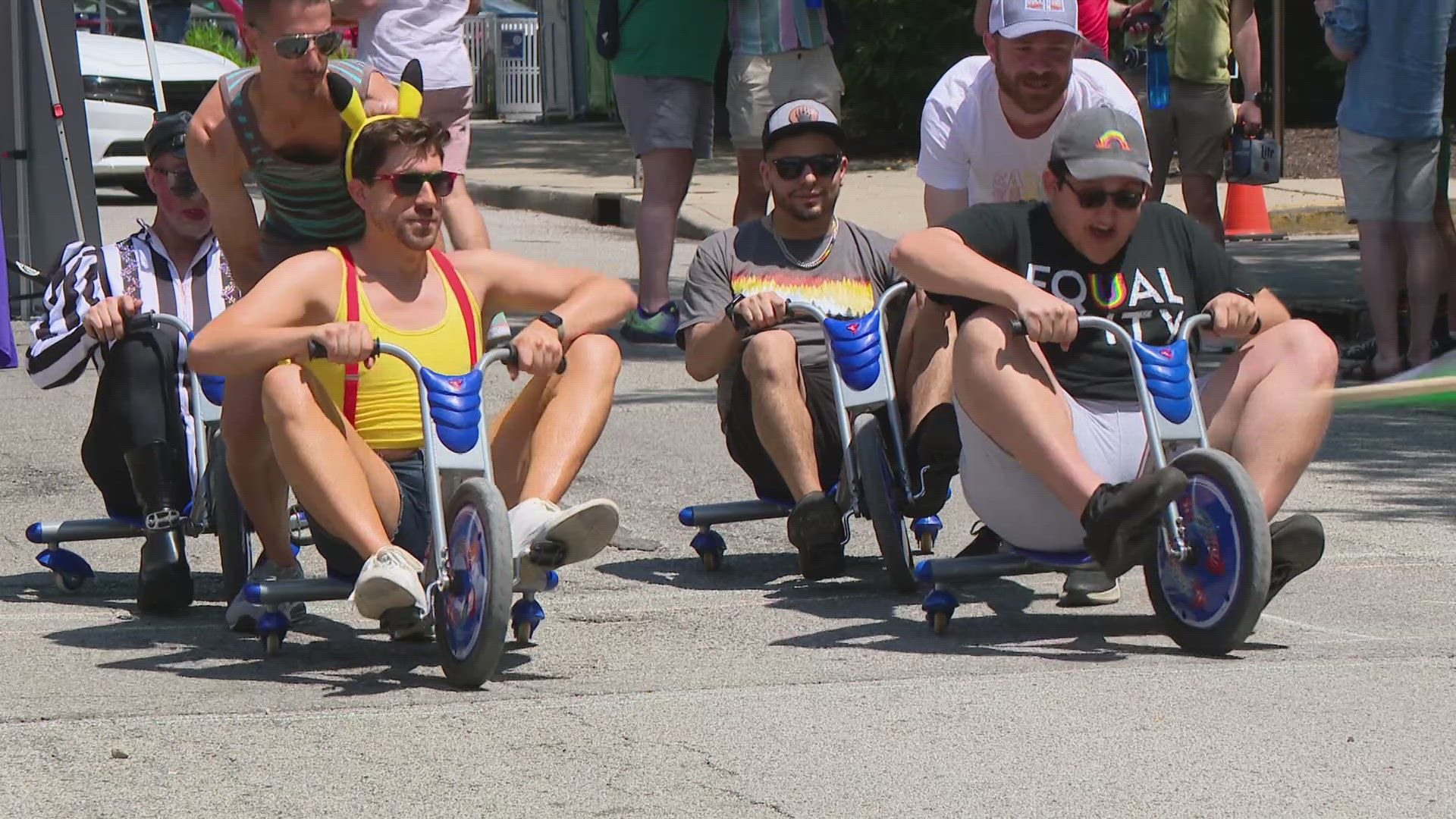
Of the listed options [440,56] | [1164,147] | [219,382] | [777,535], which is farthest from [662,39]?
[219,382]

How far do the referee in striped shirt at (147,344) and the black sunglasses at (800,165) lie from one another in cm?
161

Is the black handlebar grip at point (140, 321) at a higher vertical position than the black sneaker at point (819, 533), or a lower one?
higher

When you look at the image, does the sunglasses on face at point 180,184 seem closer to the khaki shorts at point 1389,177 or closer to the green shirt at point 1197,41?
the khaki shorts at point 1389,177

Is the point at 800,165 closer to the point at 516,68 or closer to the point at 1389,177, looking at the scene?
the point at 1389,177

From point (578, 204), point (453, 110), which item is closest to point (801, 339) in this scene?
point (453, 110)

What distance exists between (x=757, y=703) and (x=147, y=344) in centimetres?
233

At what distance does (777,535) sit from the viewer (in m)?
7.43

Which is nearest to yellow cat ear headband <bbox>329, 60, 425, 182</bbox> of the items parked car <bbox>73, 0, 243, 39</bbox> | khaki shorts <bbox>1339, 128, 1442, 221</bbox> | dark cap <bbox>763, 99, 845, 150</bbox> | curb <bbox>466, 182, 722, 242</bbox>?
dark cap <bbox>763, 99, 845, 150</bbox>

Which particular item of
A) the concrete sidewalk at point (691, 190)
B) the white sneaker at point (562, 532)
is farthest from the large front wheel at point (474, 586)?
the concrete sidewalk at point (691, 190)

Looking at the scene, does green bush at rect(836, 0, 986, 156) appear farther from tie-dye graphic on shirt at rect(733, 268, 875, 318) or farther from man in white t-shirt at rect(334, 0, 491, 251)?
tie-dye graphic on shirt at rect(733, 268, 875, 318)

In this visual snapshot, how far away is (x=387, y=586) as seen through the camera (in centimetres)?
518

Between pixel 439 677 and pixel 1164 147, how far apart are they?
6897mm

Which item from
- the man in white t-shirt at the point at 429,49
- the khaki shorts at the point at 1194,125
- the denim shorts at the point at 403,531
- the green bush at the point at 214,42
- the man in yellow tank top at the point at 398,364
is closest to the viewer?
the man in yellow tank top at the point at 398,364

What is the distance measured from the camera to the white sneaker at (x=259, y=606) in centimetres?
585
